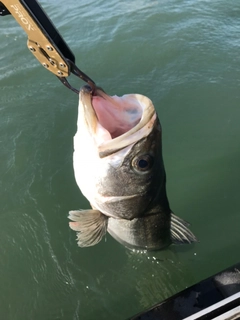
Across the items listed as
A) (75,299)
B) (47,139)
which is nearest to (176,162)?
(47,139)

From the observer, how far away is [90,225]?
2971 millimetres

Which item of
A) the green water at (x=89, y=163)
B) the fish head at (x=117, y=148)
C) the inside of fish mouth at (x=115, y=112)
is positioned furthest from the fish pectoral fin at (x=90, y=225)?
the green water at (x=89, y=163)

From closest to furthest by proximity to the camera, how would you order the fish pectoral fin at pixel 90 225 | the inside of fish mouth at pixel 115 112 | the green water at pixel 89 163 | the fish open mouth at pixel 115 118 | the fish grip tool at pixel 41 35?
the fish grip tool at pixel 41 35, the fish open mouth at pixel 115 118, the inside of fish mouth at pixel 115 112, the fish pectoral fin at pixel 90 225, the green water at pixel 89 163

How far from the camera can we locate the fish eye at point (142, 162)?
8.19ft

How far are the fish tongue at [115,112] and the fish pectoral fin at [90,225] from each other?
2.62 feet

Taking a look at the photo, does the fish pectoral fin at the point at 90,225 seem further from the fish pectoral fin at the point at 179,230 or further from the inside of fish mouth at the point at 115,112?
the inside of fish mouth at the point at 115,112

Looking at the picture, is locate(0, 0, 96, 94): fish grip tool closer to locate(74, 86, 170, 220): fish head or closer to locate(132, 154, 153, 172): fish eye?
locate(74, 86, 170, 220): fish head

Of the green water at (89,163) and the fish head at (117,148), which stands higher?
the fish head at (117,148)

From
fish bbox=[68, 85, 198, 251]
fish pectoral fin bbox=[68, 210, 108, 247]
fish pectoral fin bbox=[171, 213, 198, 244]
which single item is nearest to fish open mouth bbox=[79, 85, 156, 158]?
fish bbox=[68, 85, 198, 251]

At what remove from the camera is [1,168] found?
4.61 metres

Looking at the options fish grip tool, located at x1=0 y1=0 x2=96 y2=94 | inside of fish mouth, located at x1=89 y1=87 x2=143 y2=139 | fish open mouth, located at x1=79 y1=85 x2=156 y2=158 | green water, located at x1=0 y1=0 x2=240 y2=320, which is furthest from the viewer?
green water, located at x1=0 y1=0 x2=240 y2=320

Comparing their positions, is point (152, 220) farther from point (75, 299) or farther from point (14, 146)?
point (14, 146)

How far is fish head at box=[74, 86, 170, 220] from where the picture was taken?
7.86ft

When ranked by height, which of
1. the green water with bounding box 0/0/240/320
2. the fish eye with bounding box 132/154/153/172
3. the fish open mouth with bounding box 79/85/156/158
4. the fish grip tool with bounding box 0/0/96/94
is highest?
the fish grip tool with bounding box 0/0/96/94
